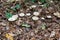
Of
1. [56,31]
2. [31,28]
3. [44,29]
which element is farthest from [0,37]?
[56,31]

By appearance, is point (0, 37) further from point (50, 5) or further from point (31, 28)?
point (50, 5)

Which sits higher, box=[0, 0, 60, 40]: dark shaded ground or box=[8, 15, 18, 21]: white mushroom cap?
box=[8, 15, 18, 21]: white mushroom cap

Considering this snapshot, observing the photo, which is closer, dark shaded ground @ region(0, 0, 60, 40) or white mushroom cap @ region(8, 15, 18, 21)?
dark shaded ground @ region(0, 0, 60, 40)

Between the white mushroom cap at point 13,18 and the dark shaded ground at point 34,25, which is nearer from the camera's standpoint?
the dark shaded ground at point 34,25

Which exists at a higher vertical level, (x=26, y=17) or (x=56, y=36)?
(x=26, y=17)

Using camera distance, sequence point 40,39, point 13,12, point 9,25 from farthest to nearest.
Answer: point 13,12 → point 9,25 → point 40,39

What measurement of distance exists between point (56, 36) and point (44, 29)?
0.23 meters

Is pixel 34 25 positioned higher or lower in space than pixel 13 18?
lower

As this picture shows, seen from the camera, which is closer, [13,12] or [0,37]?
[0,37]

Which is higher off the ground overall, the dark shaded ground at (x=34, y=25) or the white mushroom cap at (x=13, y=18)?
the white mushroom cap at (x=13, y=18)

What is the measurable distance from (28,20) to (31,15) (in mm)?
130

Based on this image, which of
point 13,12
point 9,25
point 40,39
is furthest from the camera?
point 13,12

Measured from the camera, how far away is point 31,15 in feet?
10.3

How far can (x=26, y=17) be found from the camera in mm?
3115
